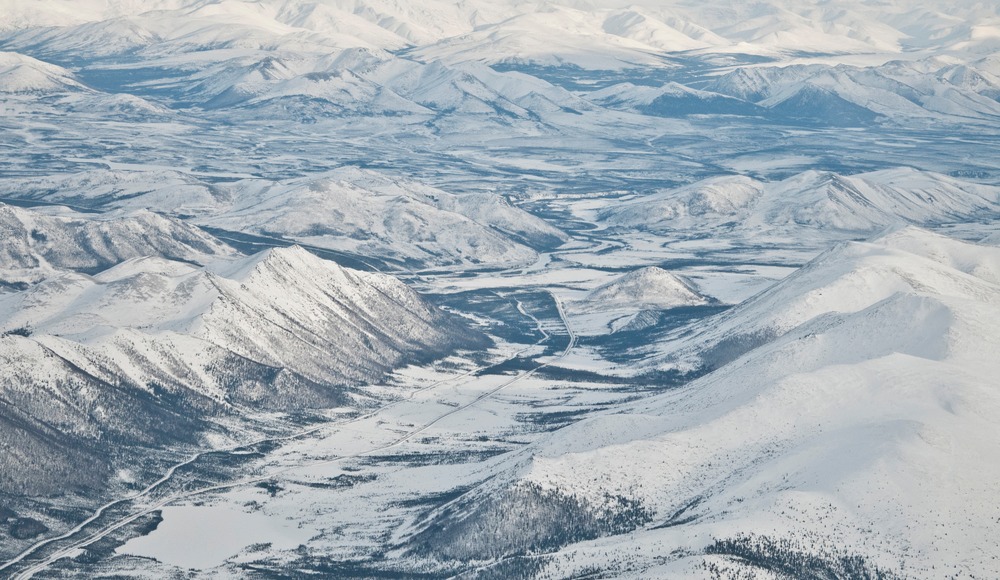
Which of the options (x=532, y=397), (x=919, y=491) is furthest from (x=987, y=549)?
(x=532, y=397)

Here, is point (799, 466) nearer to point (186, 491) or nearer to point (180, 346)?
point (186, 491)

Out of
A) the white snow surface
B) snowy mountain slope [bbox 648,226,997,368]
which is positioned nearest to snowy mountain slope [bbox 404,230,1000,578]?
the white snow surface

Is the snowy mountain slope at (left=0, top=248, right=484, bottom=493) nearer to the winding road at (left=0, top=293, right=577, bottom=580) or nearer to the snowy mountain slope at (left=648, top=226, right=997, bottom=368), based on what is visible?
the winding road at (left=0, top=293, right=577, bottom=580)

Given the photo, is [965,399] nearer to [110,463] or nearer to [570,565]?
[570,565]

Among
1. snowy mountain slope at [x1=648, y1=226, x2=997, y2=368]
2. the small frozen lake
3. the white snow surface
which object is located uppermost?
the white snow surface

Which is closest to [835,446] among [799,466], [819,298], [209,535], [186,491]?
[799,466]

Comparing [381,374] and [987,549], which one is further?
[381,374]
